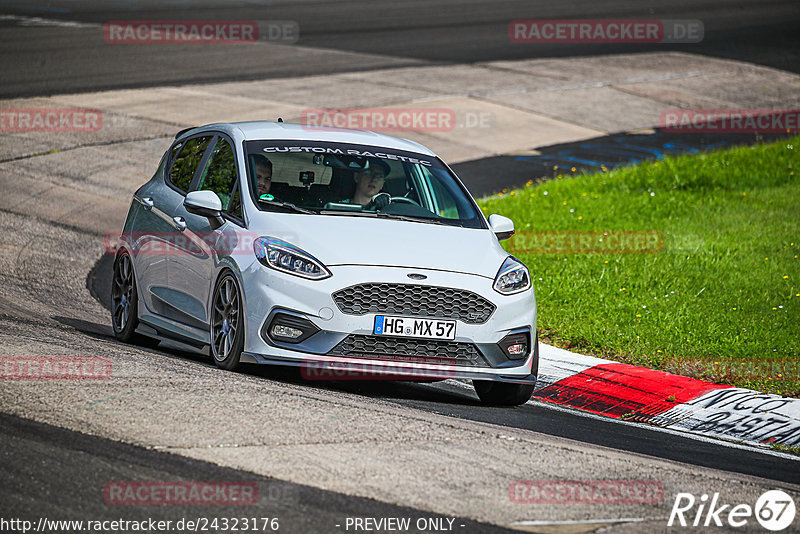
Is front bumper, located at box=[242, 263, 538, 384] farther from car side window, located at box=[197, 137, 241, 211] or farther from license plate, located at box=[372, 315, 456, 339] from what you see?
car side window, located at box=[197, 137, 241, 211]

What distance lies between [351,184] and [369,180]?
146mm

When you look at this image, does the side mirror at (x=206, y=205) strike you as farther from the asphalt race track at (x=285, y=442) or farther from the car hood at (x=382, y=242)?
the asphalt race track at (x=285, y=442)

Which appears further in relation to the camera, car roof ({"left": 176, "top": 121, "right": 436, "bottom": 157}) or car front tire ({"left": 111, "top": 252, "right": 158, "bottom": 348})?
car front tire ({"left": 111, "top": 252, "right": 158, "bottom": 348})

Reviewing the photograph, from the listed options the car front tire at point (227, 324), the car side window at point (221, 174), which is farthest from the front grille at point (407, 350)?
the car side window at point (221, 174)

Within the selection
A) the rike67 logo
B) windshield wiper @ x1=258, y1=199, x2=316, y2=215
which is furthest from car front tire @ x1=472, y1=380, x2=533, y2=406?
the rike67 logo

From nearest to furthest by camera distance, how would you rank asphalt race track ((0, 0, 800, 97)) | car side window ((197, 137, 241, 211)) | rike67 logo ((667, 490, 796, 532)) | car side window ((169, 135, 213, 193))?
rike67 logo ((667, 490, 796, 532)), car side window ((197, 137, 241, 211)), car side window ((169, 135, 213, 193)), asphalt race track ((0, 0, 800, 97))

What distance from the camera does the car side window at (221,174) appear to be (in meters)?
8.62

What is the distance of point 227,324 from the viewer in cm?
791

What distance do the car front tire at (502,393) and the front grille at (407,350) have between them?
0.68m

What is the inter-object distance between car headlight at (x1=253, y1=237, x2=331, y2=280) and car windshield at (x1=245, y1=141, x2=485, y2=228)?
0.57 m

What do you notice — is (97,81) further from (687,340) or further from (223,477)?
(223,477)

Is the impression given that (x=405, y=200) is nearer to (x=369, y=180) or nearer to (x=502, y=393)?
(x=369, y=180)

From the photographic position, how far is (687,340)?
10.2 metres

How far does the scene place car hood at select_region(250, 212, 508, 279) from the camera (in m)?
7.64
